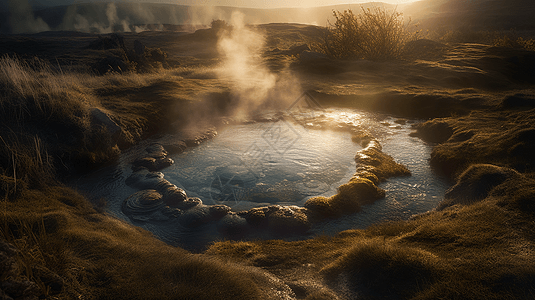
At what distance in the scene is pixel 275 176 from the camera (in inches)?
332

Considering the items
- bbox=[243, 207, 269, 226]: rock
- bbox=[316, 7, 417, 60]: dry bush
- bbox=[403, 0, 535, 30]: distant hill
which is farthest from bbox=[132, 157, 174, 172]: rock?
bbox=[403, 0, 535, 30]: distant hill

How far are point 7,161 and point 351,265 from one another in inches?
284

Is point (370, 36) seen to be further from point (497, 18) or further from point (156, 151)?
point (497, 18)

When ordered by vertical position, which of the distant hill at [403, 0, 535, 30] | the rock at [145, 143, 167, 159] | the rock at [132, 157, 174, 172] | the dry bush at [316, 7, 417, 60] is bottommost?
the rock at [132, 157, 174, 172]

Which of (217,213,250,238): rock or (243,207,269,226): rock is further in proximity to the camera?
(243,207,269,226): rock

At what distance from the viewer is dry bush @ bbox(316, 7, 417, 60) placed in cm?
2280

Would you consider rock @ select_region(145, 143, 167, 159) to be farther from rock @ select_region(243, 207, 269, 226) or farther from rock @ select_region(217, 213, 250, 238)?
rock @ select_region(243, 207, 269, 226)

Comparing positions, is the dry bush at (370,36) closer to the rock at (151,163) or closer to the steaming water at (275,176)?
the steaming water at (275,176)

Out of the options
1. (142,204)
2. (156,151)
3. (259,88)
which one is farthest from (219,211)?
(259,88)

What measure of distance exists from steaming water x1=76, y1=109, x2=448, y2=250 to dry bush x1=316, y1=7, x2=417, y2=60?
46.7 feet

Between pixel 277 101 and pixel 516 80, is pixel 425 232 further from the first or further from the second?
pixel 516 80

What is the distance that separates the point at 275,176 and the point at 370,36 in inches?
781

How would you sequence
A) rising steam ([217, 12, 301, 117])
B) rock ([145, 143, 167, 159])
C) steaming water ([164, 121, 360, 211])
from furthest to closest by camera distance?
rising steam ([217, 12, 301, 117]) → rock ([145, 143, 167, 159]) → steaming water ([164, 121, 360, 211])

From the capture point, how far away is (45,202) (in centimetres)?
536
